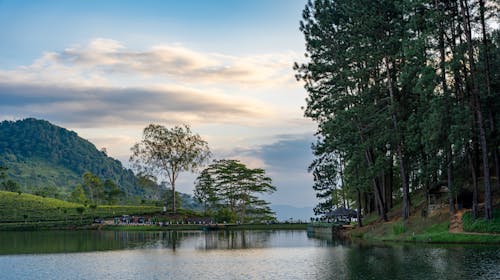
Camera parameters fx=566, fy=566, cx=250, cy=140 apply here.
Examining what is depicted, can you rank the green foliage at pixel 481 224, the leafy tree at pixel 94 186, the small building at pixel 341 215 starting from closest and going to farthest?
the green foliage at pixel 481 224 → the small building at pixel 341 215 → the leafy tree at pixel 94 186

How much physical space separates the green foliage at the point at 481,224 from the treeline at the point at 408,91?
0.73 m

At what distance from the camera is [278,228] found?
266 feet

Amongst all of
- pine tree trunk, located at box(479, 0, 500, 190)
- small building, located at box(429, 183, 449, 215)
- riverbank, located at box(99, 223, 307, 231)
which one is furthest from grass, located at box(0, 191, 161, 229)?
pine tree trunk, located at box(479, 0, 500, 190)

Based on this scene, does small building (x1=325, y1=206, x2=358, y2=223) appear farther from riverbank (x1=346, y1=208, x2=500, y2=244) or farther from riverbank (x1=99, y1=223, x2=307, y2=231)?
riverbank (x1=99, y1=223, x2=307, y2=231)

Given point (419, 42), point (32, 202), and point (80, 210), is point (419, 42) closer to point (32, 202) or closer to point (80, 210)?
point (80, 210)

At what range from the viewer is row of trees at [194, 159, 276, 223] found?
96.2 metres

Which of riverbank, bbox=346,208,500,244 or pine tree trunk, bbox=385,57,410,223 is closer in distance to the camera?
riverbank, bbox=346,208,500,244

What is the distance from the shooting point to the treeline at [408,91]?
39031 mm

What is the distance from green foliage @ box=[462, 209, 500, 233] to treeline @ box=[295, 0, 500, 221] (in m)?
0.73

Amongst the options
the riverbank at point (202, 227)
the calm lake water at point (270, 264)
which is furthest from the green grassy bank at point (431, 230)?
the riverbank at point (202, 227)

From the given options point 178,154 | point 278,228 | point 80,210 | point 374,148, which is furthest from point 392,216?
point 80,210

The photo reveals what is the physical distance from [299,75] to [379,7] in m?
12.1

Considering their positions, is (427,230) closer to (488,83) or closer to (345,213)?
(488,83)

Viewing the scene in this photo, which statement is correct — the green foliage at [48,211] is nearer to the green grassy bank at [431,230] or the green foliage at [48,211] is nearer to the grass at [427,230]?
the grass at [427,230]
